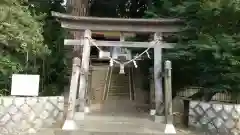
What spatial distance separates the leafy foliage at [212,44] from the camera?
7.54 m

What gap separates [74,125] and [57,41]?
22.8 ft

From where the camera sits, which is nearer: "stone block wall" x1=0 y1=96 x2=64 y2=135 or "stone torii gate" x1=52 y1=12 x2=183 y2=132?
"stone block wall" x1=0 y1=96 x2=64 y2=135

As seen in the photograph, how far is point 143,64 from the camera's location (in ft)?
50.4

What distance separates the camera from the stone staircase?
1566 cm

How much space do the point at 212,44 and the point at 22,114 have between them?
212 inches

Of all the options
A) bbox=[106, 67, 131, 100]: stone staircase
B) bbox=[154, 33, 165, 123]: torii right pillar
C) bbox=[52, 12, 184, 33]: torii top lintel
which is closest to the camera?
bbox=[154, 33, 165, 123]: torii right pillar

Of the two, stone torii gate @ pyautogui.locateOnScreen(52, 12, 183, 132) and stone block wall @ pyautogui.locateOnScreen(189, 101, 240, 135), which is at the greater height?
stone torii gate @ pyautogui.locateOnScreen(52, 12, 183, 132)

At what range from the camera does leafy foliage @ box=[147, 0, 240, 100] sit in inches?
297

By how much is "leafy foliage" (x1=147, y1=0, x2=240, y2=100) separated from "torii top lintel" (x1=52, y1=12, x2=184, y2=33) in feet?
3.44

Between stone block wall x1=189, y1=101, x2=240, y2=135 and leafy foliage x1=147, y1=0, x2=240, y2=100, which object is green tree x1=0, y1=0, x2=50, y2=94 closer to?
leafy foliage x1=147, y1=0, x2=240, y2=100

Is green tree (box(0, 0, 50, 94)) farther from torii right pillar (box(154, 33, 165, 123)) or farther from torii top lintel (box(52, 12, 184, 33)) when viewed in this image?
torii right pillar (box(154, 33, 165, 123))

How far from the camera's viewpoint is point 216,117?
7723 mm

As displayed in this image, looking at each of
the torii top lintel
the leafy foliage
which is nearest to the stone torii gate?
the torii top lintel

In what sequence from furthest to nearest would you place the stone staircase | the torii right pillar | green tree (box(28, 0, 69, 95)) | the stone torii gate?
1. the stone staircase
2. green tree (box(28, 0, 69, 95))
3. the stone torii gate
4. the torii right pillar
